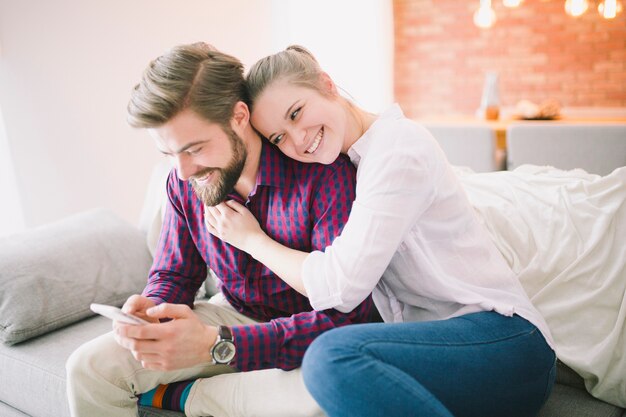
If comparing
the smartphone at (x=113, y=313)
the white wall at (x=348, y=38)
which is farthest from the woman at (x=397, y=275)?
the white wall at (x=348, y=38)

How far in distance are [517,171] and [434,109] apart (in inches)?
128

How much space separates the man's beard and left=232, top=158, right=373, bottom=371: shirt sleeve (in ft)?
0.62

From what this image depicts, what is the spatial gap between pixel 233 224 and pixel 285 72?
1.20 ft

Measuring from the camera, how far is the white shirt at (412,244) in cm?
121

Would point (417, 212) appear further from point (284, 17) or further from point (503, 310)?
point (284, 17)

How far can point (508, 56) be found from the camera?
4770 mm

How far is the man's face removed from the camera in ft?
4.34

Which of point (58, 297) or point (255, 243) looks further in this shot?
point (58, 297)

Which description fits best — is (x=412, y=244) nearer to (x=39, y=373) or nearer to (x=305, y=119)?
(x=305, y=119)

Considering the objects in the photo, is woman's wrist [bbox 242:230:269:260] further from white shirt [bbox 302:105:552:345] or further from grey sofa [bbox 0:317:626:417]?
grey sofa [bbox 0:317:626:417]

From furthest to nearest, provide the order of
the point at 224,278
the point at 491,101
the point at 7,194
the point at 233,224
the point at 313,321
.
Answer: the point at 491,101 < the point at 7,194 < the point at 224,278 < the point at 233,224 < the point at 313,321

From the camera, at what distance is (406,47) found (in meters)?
5.22

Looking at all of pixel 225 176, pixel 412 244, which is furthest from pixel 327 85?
pixel 412 244

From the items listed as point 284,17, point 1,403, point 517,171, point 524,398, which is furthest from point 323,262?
point 284,17
